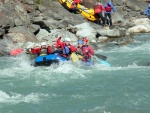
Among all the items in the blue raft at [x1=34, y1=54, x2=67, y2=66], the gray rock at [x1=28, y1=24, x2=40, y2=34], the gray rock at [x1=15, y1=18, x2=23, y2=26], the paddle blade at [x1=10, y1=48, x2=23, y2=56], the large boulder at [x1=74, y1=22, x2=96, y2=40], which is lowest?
the large boulder at [x1=74, y1=22, x2=96, y2=40]

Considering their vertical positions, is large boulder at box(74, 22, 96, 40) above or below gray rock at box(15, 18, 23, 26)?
below

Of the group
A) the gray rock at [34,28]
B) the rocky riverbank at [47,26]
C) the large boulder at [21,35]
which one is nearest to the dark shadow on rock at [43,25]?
the rocky riverbank at [47,26]

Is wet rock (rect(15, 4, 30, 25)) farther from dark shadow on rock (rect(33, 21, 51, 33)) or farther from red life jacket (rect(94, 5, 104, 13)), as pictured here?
red life jacket (rect(94, 5, 104, 13))

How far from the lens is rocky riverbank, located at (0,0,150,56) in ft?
59.7

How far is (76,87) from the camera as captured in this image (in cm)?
1098

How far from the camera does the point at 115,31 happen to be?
21.1 metres

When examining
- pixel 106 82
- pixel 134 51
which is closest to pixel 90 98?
pixel 106 82

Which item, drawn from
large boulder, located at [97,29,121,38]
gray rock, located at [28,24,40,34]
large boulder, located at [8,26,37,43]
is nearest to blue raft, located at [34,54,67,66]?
large boulder, located at [8,26,37,43]

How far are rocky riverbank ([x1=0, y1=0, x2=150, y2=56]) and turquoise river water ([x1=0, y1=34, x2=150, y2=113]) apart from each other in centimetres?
262

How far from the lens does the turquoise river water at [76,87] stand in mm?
9188

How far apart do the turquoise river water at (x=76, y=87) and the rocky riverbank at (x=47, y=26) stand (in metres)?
2.62

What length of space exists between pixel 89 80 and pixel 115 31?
31.9 ft

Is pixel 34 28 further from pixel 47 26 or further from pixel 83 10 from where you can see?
pixel 83 10

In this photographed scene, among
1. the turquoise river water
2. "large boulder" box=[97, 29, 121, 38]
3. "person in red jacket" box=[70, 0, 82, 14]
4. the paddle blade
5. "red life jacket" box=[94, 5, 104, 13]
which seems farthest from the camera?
"person in red jacket" box=[70, 0, 82, 14]
